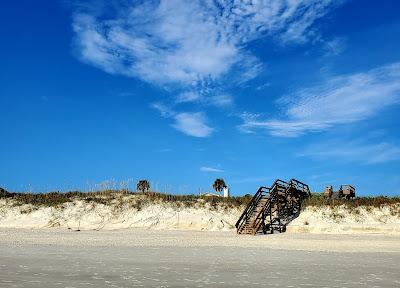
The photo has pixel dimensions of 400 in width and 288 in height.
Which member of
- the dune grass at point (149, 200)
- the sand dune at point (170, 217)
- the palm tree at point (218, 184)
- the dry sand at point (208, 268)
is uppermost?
the palm tree at point (218, 184)

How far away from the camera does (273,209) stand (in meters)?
32.6

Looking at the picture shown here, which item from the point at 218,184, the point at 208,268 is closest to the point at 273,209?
the point at 208,268

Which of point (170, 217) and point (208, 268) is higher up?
point (170, 217)

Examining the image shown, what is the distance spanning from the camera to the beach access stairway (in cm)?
→ 2758

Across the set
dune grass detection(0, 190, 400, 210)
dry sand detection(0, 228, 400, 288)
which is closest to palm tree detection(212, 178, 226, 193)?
dune grass detection(0, 190, 400, 210)

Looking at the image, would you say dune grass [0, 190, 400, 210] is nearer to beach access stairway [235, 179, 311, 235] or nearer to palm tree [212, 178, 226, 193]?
beach access stairway [235, 179, 311, 235]

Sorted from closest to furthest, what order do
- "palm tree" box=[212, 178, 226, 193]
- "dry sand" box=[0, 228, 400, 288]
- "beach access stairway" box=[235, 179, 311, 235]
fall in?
"dry sand" box=[0, 228, 400, 288] < "beach access stairway" box=[235, 179, 311, 235] < "palm tree" box=[212, 178, 226, 193]

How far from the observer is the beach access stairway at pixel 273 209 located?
27577mm

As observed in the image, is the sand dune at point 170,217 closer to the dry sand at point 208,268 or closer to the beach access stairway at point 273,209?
the beach access stairway at point 273,209

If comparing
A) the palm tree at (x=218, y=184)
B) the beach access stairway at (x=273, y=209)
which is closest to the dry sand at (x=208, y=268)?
the beach access stairway at (x=273, y=209)

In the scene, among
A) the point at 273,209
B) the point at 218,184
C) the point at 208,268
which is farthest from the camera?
the point at 218,184

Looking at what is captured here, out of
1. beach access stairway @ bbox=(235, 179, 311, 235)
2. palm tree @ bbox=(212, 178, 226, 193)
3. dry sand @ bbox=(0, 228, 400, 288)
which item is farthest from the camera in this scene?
palm tree @ bbox=(212, 178, 226, 193)

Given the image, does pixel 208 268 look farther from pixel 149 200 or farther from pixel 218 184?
pixel 218 184

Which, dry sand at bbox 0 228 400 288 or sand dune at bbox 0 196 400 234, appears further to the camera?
sand dune at bbox 0 196 400 234
